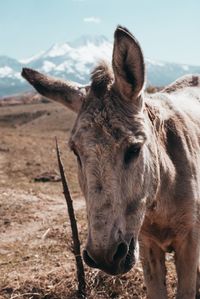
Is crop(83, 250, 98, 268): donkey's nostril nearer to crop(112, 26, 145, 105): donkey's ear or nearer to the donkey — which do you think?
the donkey

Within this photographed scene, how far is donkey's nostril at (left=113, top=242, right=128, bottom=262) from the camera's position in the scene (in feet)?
11.6

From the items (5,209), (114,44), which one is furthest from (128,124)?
(5,209)

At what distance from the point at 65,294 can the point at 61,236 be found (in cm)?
257

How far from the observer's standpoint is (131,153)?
12.8ft

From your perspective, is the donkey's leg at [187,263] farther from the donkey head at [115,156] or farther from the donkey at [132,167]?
the donkey head at [115,156]

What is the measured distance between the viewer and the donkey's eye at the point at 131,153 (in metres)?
3.86

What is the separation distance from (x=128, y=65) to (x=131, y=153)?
2.45 ft

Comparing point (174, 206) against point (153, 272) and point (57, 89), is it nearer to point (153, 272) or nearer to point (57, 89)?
point (153, 272)

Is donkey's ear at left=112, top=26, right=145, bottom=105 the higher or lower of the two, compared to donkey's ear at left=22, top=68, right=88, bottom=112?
higher

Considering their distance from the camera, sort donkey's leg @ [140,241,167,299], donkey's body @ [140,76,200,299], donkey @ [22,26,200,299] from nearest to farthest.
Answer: donkey @ [22,26,200,299]
donkey's body @ [140,76,200,299]
donkey's leg @ [140,241,167,299]

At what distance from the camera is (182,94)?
6.49 meters

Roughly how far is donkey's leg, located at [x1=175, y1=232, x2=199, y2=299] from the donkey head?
95cm

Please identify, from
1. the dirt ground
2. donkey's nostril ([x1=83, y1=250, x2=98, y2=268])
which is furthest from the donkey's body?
the dirt ground

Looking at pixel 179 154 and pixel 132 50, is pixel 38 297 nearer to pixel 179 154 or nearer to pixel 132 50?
pixel 179 154
